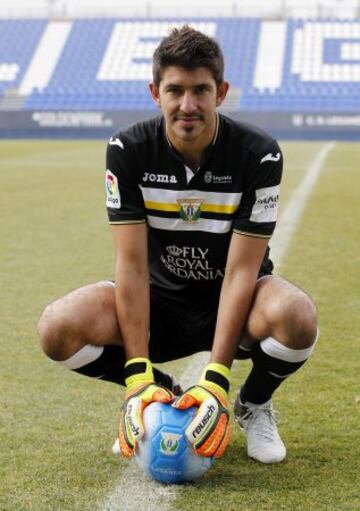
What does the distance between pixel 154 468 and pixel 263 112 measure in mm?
29336

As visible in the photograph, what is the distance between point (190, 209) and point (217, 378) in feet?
1.92

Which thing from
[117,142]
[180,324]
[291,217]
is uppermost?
[117,142]

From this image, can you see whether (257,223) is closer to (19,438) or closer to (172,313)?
(172,313)

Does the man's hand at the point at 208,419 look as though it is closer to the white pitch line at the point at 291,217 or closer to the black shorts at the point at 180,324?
the black shorts at the point at 180,324

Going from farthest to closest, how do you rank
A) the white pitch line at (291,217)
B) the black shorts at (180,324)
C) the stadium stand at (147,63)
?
1. the stadium stand at (147,63)
2. the white pitch line at (291,217)
3. the black shorts at (180,324)

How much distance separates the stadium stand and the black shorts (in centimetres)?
2929

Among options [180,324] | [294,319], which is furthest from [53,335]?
[294,319]

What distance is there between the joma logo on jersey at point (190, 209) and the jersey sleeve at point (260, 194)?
136 mm

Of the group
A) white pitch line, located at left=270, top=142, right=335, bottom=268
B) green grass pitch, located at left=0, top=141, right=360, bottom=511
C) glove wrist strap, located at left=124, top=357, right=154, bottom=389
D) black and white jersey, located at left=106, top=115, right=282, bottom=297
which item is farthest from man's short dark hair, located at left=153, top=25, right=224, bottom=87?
white pitch line, located at left=270, top=142, right=335, bottom=268

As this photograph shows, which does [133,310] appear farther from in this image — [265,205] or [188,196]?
[265,205]

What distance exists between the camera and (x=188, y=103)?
2.95 metres

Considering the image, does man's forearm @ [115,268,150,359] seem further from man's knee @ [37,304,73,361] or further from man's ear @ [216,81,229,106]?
man's ear @ [216,81,229,106]

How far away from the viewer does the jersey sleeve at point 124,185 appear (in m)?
3.18

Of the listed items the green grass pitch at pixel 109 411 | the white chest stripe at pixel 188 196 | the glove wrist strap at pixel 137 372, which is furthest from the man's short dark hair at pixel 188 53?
the green grass pitch at pixel 109 411
